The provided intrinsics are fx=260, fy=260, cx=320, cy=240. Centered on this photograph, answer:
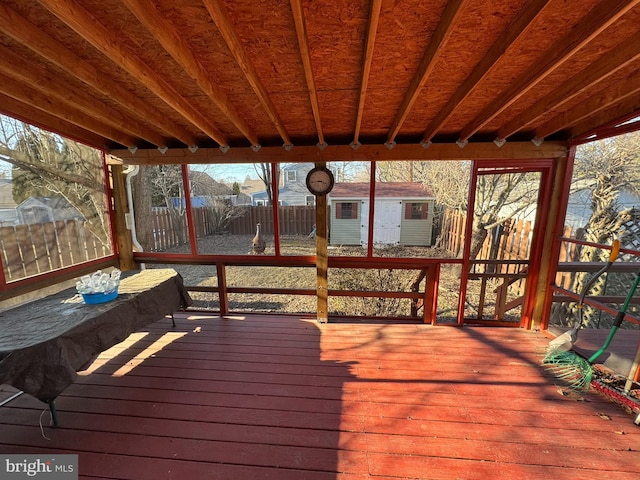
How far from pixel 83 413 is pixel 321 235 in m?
2.74

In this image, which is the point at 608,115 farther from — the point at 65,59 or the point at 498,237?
the point at 65,59

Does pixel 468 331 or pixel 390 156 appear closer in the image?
pixel 390 156

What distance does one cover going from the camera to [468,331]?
3.36 metres

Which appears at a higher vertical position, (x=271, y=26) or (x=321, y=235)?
(x=271, y=26)

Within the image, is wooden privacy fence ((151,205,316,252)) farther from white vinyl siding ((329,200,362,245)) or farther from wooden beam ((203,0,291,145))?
wooden beam ((203,0,291,145))

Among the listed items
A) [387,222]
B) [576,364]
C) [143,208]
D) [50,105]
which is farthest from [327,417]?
[143,208]

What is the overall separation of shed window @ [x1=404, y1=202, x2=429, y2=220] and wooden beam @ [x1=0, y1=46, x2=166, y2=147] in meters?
4.99

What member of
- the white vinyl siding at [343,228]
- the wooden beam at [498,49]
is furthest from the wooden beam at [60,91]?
the white vinyl siding at [343,228]

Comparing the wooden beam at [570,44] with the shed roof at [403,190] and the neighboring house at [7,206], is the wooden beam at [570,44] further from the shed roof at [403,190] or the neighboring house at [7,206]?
the neighboring house at [7,206]

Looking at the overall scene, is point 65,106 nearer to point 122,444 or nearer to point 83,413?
point 83,413

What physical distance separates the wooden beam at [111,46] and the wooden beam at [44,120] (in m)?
1.68

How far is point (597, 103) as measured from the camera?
212 cm

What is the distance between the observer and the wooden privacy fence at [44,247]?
2.83 m

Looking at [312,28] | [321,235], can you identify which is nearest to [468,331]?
[321,235]
